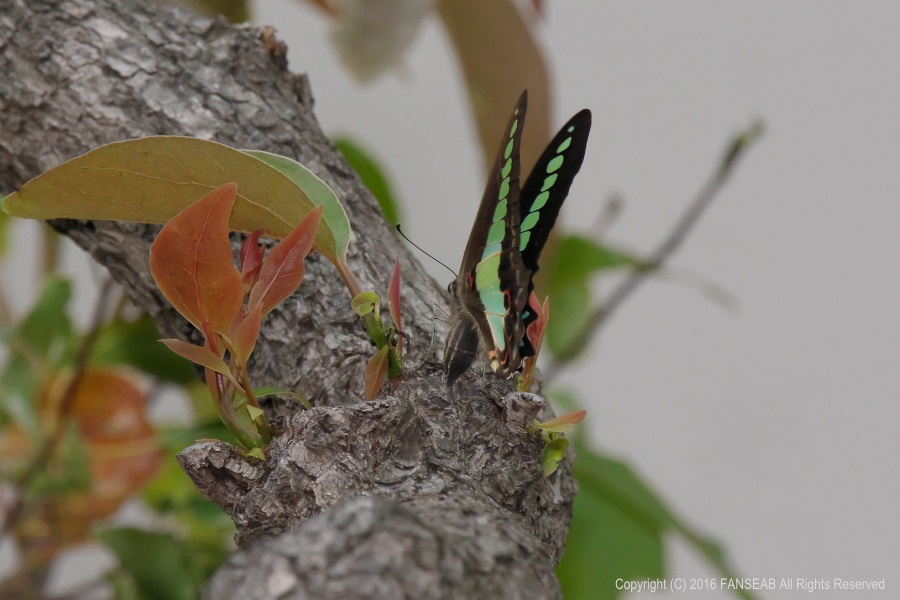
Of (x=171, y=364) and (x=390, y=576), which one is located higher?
(x=390, y=576)

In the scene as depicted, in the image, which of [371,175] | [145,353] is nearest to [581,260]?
[371,175]

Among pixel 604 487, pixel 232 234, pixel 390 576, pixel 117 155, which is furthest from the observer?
pixel 604 487

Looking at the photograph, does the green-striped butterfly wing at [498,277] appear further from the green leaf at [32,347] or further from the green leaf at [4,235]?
the green leaf at [4,235]

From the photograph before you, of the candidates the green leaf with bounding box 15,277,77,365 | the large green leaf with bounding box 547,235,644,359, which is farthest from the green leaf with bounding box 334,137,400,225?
the green leaf with bounding box 15,277,77,365

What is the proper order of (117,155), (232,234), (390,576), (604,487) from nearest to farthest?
(390,576), (117,155), (232,234), (604,487)

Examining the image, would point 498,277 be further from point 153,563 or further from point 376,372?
point 153,563

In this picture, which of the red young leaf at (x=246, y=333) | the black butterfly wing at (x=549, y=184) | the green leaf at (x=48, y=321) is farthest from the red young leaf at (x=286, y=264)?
the green leaf at (x=48, y=321)

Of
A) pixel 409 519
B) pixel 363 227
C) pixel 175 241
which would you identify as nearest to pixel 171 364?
pixel 363 227

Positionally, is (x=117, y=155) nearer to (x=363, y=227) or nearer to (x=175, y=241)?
(x=175, y=241)

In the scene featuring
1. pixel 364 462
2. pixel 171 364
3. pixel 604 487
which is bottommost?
pixel 171 364
